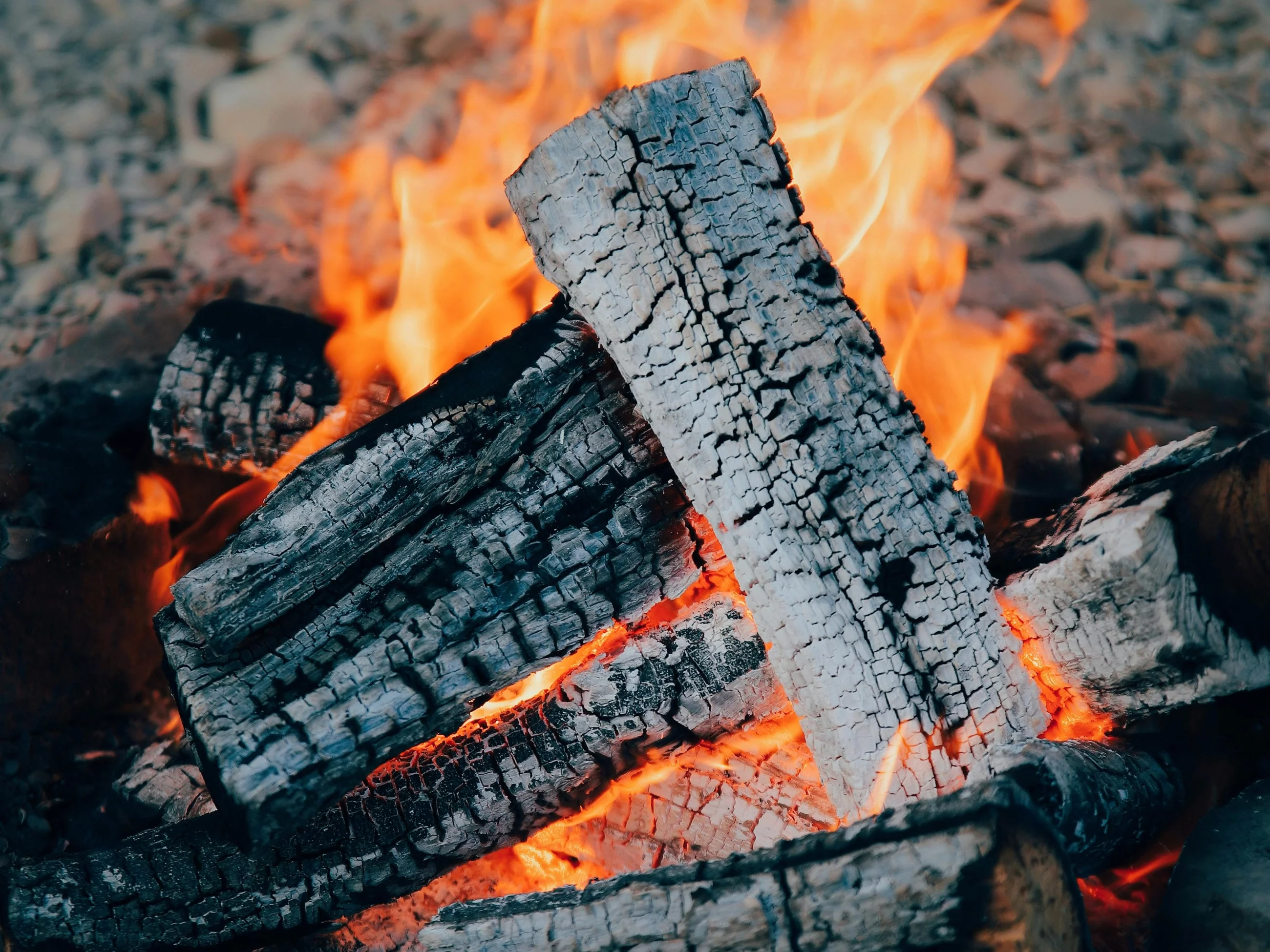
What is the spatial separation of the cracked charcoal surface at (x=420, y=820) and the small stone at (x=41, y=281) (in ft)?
5.13

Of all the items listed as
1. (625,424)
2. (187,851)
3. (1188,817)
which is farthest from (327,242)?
(1188,817)

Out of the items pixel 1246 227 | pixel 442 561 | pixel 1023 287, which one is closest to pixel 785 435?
pixel 442 561

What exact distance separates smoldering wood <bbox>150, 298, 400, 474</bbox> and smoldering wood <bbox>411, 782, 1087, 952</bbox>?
1.26m

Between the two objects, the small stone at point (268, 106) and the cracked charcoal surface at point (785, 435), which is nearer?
the cracked charcoal surface at point (785, 435)

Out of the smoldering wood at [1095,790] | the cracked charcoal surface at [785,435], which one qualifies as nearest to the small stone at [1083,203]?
the cracked charcoal surface at [785,435]

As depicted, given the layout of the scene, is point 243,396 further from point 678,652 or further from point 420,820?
point 678,652

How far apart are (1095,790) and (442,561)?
120cm

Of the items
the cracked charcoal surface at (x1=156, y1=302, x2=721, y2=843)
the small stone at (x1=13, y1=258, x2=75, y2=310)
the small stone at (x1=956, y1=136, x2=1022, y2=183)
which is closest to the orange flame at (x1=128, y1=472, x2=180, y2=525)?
the small stone at (x1=13, y1=258, x2=75, y2=310)

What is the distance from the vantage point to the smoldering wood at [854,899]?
1081 millimetres

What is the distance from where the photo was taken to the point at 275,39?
2.79 m

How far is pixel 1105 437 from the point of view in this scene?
2.33m

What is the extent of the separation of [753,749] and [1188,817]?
0.87 metres

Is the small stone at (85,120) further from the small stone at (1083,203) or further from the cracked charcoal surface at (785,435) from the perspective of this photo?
the small stone at (1083,203)

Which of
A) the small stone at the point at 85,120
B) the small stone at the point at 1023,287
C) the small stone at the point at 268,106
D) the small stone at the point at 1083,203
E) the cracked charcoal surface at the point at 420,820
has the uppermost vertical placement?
the small stone at the point at 85,120
